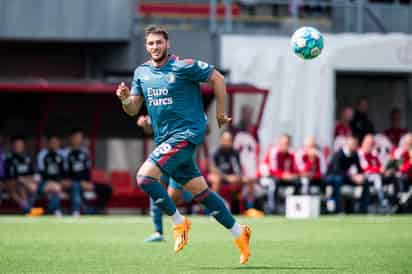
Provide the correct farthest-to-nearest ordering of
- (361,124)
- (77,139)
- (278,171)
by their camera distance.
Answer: (361,124) < (278,171) < (77,139)

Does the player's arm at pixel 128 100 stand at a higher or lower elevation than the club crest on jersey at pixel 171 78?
lower

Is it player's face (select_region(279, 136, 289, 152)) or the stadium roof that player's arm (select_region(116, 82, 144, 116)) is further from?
the stadium roof

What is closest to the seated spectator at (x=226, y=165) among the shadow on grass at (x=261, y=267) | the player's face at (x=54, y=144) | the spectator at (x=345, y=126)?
the player's face at (x=54, y=144)

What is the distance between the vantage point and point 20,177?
72.4 feet

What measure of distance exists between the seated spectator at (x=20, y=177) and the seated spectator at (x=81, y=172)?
0.74m

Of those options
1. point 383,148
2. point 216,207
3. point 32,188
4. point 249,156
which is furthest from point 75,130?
point 216,207

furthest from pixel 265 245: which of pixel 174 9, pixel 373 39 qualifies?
pixel 174 9

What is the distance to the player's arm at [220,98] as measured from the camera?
34.0ft

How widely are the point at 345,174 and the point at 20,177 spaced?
6.19m

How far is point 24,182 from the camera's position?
22031mm

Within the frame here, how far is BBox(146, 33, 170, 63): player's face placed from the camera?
1064 cm

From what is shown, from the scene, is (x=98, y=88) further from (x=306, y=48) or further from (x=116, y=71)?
(x=306, y=48)

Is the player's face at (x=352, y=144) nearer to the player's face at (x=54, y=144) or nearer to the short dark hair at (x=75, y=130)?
the short dark hair at (x=75, y=130)

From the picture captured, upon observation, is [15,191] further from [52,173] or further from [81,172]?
[81,172]
